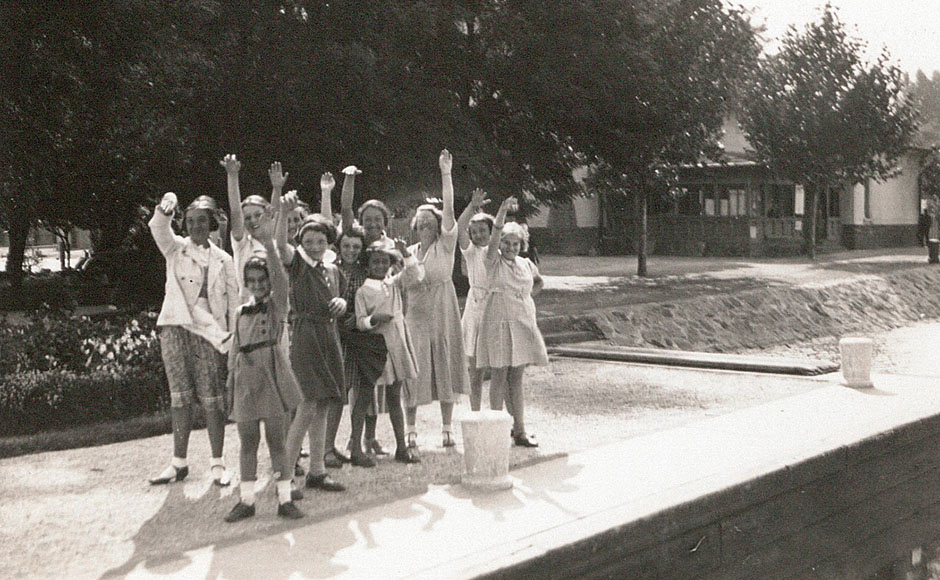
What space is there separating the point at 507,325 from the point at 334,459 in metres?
1.62

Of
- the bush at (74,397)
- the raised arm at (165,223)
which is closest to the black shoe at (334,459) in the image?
the raised arm at (165,223)

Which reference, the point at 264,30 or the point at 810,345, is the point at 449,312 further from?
the point at 810,345

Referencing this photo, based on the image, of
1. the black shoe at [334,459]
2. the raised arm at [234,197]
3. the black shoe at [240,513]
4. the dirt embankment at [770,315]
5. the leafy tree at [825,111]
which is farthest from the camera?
the leafy tree at [825,111]

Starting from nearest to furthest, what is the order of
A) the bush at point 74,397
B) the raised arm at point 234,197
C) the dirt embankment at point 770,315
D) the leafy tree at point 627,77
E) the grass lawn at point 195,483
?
the grass lawn at point 195,483, the raised arm at point 234,197, the bush at point 74,397, the dirt embankment at point 770,315, the leafy tree at point 627,77

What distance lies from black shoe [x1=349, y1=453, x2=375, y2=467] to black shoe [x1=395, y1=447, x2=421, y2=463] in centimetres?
22

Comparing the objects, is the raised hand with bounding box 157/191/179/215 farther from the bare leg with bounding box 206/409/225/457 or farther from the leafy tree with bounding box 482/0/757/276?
the leafy tree with bounding box 482/0/757/276

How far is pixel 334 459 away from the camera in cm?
722

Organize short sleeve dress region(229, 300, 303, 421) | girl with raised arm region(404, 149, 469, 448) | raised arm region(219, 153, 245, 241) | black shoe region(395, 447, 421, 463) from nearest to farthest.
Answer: short sleeve dress region(229, 300, 303, 421) < raised arm region(219, 153, 245, 241) < black shoe region(395, 447, 421, 463) < girl with raised arm region(404, 149, 469, 448)

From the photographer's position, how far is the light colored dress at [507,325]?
25.4 feet

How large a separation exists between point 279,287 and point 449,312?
→ 205 cm

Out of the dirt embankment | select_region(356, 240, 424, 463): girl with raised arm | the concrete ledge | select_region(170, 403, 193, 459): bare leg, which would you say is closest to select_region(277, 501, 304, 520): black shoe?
select_region(170, 403, 193, 459): bare leg

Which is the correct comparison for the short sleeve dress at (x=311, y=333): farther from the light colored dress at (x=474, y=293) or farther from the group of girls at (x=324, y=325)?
the light colored dress at (x=474, y=293)

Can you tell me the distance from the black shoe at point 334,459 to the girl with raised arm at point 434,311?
52 cm

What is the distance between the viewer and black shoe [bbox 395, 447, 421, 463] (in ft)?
24.3
